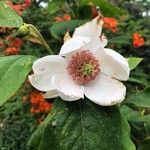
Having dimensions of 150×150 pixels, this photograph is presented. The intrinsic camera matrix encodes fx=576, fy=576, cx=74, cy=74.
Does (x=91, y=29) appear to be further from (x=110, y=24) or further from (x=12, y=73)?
(x=110, y=24)

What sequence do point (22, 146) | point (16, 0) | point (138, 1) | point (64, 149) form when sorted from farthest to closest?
point (138, 1), point (22, 146), point (16, 0), point (64, 149)

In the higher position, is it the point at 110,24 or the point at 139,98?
the point at 139,98

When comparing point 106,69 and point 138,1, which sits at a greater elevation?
point 106,69

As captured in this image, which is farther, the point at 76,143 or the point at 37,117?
the point at 37,117

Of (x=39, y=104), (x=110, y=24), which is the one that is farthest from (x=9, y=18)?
(x=39, y=104)

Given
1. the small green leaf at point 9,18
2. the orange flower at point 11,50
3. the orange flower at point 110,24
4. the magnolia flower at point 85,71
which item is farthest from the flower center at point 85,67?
the orange flower at point 11,50

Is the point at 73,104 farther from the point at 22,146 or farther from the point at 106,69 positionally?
the point at 22,146

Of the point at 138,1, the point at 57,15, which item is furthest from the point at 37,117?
the point at 138,1
